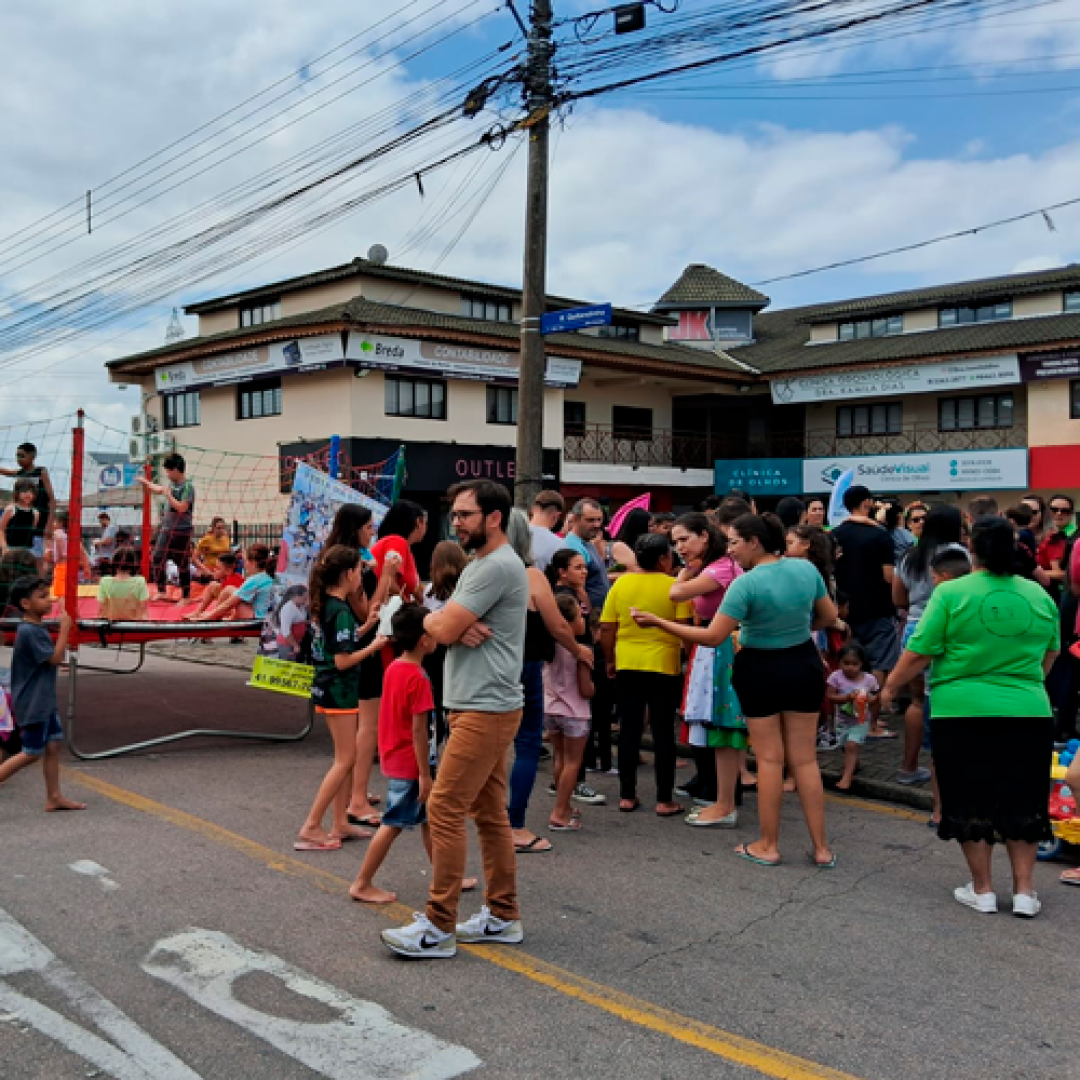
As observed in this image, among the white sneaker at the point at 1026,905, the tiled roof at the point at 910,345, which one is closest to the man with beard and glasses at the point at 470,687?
the white sneaker at the point at 1026,905

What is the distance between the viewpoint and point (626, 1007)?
3.82 m

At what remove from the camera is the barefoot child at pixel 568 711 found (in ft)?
20.2

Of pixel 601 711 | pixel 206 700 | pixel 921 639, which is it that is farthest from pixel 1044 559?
pixel 206 700

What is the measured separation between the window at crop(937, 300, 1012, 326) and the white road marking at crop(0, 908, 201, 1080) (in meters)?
33.2

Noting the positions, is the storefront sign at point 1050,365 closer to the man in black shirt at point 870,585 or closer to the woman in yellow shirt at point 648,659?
the man in black shirt at point 870,585

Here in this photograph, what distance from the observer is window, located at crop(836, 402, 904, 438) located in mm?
33312

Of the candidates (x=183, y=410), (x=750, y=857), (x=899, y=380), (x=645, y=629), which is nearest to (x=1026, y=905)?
(x=750, y=857)

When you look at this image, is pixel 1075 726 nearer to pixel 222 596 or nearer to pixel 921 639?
pixel 921 639

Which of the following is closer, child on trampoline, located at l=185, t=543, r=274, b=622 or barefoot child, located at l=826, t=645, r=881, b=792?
barefoot child, located at l=826, t=645, r=881, b=792

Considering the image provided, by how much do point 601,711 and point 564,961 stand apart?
357 cm

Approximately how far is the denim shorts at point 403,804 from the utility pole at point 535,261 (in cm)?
651

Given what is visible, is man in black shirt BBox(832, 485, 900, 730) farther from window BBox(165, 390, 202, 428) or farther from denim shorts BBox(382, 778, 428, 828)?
window BBox(165, 390, 202, 428)

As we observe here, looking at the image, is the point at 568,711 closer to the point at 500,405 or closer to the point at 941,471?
the point at 500,405

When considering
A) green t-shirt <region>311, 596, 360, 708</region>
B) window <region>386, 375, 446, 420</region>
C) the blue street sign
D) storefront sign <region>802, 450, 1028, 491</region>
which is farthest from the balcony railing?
green t-shirt <region>311, 596, 360, 708</region>
